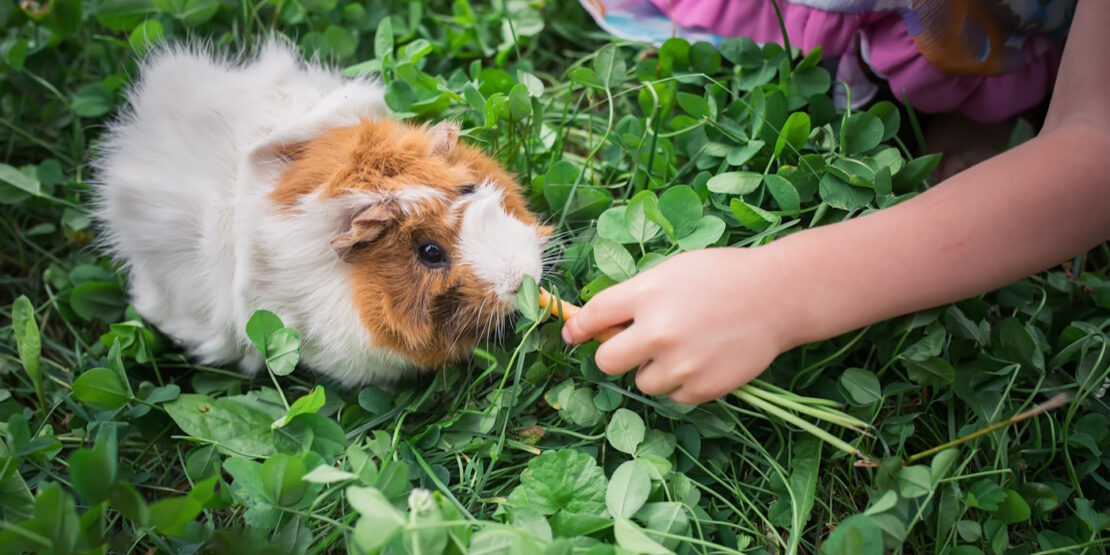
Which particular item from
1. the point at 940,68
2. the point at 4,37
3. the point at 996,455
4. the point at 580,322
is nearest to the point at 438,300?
the point at 580,322

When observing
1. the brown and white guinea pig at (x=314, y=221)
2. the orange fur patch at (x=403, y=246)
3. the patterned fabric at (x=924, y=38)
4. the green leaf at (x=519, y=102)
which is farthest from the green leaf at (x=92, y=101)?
the patterned fabric at (x=924, y=38)

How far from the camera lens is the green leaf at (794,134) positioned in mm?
1416

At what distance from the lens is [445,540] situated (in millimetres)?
1001

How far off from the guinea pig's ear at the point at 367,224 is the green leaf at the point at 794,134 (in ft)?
2.40

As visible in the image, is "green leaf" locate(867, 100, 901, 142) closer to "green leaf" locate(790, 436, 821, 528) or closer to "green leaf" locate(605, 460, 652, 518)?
"green leaf" locate(790, 436, 821, 528)

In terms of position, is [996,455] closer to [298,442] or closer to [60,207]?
[298,442]

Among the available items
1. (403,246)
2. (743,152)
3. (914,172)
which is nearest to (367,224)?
(403,246)

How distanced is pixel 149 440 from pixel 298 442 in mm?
403

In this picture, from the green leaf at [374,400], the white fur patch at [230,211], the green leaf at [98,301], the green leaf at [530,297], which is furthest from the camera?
the green leaf at [98,301]

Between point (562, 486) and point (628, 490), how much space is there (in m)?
0.12

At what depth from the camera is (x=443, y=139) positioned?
1.34m

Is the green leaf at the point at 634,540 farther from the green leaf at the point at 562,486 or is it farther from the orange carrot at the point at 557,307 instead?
the orange carrot at the point at 557,307

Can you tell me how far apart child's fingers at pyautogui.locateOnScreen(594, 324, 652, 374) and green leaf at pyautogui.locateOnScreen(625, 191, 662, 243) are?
0.27 meters

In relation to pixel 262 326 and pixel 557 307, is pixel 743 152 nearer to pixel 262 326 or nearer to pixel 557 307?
pixel 557 307
